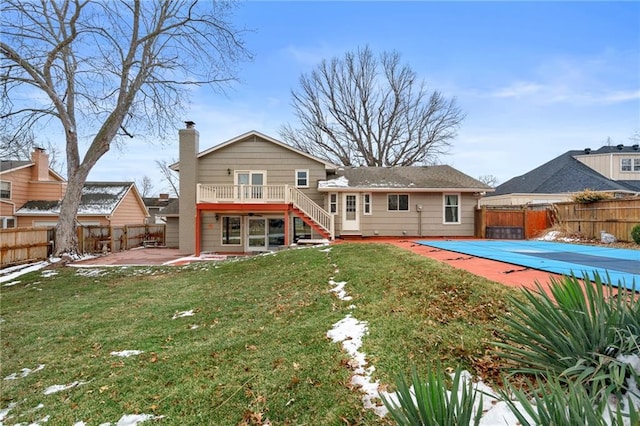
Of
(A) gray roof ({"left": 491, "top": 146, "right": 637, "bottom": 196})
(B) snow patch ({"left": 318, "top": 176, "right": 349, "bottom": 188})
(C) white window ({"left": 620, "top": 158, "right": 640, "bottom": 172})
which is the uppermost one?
(C) white window ({"left": 620, "top": 158, "right": 640, "bottom": 172})

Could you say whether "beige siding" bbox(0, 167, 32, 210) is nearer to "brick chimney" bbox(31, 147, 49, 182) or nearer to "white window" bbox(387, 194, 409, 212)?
"brick chimney" bbox(31, 147, 49, 182)

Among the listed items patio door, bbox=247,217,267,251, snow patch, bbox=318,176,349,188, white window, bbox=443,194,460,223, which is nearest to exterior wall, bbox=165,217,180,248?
patio door, bbox=247,217,267,251

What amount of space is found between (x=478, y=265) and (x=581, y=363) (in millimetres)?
5306

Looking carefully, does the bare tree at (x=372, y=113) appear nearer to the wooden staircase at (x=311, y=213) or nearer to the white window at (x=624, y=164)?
the white window at (x=624, y=164)

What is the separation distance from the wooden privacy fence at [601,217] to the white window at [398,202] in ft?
22.9

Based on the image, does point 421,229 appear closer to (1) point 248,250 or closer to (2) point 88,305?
(1) point 248,250

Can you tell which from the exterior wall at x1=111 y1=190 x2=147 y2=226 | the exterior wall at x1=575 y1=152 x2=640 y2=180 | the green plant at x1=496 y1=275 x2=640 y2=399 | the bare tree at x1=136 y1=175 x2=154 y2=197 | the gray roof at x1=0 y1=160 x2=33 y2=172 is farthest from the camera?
the bare tree at x1=136 y1=175 x2=154 y2=197

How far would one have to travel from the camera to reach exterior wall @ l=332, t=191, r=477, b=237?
56.7 feet

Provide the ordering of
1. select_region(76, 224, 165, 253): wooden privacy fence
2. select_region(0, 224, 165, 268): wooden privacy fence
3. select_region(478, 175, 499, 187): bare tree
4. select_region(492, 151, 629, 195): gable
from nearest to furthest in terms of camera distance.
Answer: select_region(0, 224, 165, 268): wooden privacy fence
select_region(76, 224, 165, 253): wooden privacy fence
select_region(492, 151, 629, 195): gable
select_region(478, 175, 499, 187): bare tree

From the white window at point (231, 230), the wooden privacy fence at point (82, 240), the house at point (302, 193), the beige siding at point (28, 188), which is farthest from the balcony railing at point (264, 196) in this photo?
the beige siding at point (28, 188)

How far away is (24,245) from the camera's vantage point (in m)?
12.8

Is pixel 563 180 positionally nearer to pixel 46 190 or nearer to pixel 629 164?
pixel 629 164

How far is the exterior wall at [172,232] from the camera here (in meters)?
19.8

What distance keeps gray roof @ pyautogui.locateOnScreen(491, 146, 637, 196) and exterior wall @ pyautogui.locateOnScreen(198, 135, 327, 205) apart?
16899 mm
